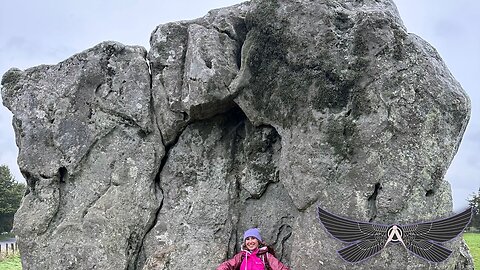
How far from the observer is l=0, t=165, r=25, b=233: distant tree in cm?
5331

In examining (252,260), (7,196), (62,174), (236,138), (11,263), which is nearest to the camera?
(252,260)

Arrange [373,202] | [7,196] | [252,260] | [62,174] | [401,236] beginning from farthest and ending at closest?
[7,196], [62,174], [252,260], [373,202], [401,236]

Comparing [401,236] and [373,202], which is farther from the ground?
[373,202]

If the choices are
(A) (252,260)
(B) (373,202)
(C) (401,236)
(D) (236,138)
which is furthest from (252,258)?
(D) (236,138)

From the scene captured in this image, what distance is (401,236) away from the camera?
29.5ft

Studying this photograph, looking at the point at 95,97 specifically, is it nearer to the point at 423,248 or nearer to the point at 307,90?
the point at 307,90

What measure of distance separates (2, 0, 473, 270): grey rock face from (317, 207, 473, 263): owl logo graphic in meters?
0.16

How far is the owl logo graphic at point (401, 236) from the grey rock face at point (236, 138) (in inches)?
6.1

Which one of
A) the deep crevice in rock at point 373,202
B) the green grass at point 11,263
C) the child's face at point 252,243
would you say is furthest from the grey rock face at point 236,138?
the green grass at point 11,263

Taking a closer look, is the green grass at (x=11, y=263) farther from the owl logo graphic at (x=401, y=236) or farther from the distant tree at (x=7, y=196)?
the distant tree at (x=7, y=196)

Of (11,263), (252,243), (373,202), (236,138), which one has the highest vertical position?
(236,138)

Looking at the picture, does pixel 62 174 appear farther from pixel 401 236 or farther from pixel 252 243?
pixel 401 236

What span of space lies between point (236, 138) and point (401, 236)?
4246 millimetres

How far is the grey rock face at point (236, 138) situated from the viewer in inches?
364
